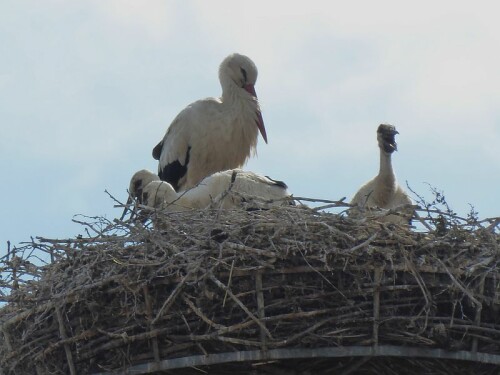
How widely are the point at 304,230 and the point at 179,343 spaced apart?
726 millimetres

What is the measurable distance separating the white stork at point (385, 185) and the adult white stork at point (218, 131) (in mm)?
1093

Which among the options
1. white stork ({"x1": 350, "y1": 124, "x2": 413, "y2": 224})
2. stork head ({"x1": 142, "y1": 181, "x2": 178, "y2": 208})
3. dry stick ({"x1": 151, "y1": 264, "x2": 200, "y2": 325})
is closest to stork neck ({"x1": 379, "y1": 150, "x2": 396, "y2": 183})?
white stork ({"x1": 350, "y1": 124, "x2": 413, "y2": 224})

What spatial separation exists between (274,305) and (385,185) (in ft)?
8.90

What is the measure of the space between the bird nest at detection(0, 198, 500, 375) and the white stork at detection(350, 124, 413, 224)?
2.11 meters

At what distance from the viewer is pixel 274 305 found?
18.8ft

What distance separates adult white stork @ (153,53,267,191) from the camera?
30.7 feet

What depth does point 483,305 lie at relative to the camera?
590cm

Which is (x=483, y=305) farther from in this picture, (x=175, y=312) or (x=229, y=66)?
(x=229, y=66)

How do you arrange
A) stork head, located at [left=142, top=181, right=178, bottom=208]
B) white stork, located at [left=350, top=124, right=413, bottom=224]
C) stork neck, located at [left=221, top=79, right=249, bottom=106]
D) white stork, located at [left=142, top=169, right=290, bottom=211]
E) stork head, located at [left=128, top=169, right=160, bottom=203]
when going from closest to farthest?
1. white stork, located at [left=142, top=169, right=290, bottom=211]
2. stork head, located at [left=142, top=181, right=178, bottom=208]
3. white stork, located at [left=350, top=124, right=413, bottom=224]
4. stork head, located at [left=128, top=169, right=160, bottom=203]
5. stork neck, located at [left=221, top=79, right=249, bottom=106]

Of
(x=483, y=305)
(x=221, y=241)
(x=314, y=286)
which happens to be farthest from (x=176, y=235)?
(x=483, y=305)

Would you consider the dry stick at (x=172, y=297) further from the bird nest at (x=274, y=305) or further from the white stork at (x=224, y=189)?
the white stork at (x=224, y=189)

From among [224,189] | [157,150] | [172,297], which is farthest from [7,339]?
[157,150]

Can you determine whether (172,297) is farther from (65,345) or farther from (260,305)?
(65,345)

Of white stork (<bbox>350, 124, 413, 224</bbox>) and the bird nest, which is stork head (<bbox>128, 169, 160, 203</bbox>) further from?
the bird nest
